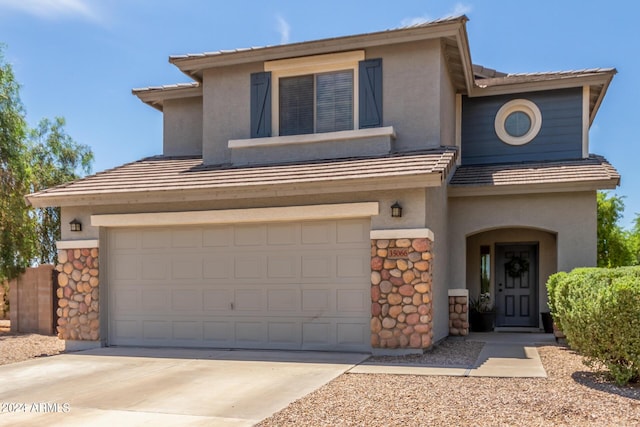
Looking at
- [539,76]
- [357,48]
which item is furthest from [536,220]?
[357,48]

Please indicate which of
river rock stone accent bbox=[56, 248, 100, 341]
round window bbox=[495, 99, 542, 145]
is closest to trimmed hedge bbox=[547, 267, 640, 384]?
round window bbox=[495, 99, 542, 145]

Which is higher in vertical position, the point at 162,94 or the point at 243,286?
the point at 162,94

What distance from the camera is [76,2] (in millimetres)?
14398

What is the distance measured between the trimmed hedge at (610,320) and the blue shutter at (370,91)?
5.20 metres

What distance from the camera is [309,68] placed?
12305mm

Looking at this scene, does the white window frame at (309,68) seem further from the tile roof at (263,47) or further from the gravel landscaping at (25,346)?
the gravel landscaping at (25,346)

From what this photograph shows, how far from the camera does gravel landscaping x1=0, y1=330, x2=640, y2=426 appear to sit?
6.10 meters

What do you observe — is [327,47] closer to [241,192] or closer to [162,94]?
[241,192]

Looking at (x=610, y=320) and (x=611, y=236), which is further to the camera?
(x=611, y=236)

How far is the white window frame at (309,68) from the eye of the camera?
471 inches

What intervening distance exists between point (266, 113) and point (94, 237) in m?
4.17

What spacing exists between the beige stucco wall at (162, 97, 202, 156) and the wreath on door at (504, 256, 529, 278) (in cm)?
802

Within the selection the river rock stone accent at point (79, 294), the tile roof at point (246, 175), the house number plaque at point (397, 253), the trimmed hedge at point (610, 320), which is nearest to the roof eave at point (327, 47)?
the tile roof at point (246, 175)

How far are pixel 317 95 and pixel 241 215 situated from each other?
10.0 feet
